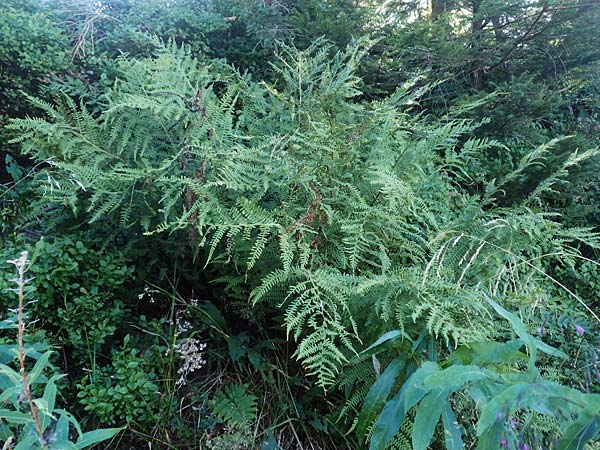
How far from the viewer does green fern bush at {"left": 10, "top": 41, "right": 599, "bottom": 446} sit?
1.58 meters

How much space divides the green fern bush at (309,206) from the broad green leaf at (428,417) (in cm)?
46

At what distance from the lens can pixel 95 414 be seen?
1.69 m

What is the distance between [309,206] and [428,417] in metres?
0.89

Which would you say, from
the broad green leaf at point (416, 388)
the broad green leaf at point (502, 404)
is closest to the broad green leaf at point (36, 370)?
the broad green leaf at point (416, 388)

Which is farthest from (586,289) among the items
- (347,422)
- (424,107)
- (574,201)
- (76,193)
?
(76,193)

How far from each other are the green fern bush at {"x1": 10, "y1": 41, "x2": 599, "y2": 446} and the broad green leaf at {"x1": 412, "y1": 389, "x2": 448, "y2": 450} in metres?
0.46

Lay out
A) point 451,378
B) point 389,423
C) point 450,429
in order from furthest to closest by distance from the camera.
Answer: point 389,423 → point 450,429 → point 451,378

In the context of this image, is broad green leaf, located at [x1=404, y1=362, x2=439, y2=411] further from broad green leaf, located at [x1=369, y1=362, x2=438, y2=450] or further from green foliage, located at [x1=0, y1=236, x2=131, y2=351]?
green foliage, located at [x1=0, y1=236, x2=131, y2=351]

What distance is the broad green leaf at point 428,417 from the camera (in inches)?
39.2

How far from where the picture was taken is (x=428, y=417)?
1009 millimetres

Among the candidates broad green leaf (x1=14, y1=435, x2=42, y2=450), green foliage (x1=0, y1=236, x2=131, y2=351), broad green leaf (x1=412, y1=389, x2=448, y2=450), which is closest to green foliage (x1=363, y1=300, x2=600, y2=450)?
broad green leaf (x1=412, y1=389, x2=448, y2=450)

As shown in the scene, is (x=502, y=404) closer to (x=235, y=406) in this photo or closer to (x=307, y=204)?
(x=307, y=204)

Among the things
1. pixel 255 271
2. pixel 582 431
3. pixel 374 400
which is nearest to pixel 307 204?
pixel 255 271

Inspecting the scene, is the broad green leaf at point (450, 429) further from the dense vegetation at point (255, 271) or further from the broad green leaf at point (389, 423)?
the broad green leaf at point (389, 423)
